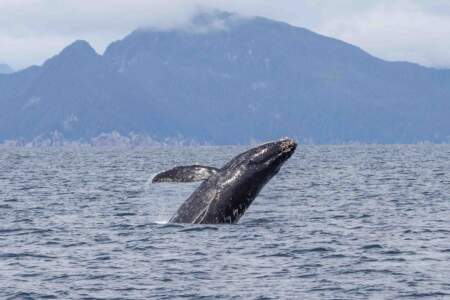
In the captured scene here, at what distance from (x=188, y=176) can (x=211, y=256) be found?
2826mm

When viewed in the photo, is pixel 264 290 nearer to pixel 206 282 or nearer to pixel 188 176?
Result: pixel 206 282

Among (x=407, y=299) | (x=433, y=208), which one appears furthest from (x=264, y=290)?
(x=433, y=208)

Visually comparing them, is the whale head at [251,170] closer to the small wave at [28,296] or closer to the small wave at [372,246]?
the small wave at [372,246]

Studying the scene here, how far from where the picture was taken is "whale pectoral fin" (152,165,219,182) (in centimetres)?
2098

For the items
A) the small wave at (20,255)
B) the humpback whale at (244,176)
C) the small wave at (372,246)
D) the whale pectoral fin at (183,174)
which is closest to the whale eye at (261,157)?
the humpback whale at (244,176)

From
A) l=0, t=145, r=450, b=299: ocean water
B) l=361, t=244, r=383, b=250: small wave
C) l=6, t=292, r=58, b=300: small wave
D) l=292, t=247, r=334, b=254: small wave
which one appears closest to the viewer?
l=6, t=292, r=58, b=300: small wave

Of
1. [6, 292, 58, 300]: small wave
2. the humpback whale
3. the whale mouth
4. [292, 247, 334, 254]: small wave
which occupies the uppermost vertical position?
the whale mouth

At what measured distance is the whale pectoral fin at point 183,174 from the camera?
2098 centimetres

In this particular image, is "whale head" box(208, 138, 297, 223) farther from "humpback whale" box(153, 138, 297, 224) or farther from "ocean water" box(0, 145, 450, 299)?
"ocean water" box(0, 145, 450, 299)

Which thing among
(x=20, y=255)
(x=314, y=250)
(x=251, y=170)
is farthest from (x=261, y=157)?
(x=20, y=255)

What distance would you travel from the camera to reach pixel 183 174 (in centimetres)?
2134

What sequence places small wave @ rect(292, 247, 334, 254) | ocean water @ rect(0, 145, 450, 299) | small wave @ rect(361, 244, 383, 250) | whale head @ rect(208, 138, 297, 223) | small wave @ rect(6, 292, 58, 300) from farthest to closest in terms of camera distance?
small wave @ rect(361, 244, 383, 250), small wave @ rect(292, 247, 334, 254), whale head @ rect(208, 138, 297, 223), ocean water @ rect(0, 145, 450, 299), small wave @ rect(6, 292, 58, 300)

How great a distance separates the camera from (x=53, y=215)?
35969mm

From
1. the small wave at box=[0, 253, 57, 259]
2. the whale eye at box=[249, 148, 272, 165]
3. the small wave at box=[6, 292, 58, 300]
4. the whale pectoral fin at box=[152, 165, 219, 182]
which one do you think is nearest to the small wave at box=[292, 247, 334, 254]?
the whale eye at box=[249, 148, 272, 165]
